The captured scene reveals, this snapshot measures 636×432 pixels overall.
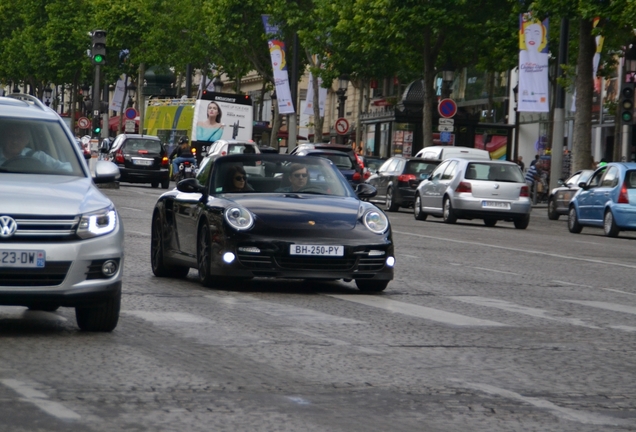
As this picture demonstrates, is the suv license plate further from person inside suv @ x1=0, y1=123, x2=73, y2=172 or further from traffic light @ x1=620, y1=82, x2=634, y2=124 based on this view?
traffic light @ x1=620, y1=82, x2=634, y2=124

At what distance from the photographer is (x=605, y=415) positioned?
738cm

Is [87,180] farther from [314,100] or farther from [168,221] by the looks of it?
[314,100]

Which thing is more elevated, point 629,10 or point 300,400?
point 629,10

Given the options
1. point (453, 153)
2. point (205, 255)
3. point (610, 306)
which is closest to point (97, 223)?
point (205, 255)

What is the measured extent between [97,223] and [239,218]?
3956mm

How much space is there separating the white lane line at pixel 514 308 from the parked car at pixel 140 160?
3718cm

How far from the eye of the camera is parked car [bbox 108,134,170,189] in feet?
166

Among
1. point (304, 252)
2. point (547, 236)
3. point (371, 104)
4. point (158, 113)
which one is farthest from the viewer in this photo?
point (371, 104)

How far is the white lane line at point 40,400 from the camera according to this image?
687 centimetres

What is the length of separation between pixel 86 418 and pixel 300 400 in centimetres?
117

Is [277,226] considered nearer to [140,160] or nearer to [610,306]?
[610,306]

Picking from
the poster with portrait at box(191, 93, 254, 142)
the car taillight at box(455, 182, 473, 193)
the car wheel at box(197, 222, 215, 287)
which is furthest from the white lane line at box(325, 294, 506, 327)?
the poster with portrait at box(191, 93, 254, 142)

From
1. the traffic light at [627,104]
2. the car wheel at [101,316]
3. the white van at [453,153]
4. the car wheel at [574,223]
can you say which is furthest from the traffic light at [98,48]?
the car wheel at [101,316]

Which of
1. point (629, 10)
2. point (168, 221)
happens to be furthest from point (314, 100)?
point (168, 221)
